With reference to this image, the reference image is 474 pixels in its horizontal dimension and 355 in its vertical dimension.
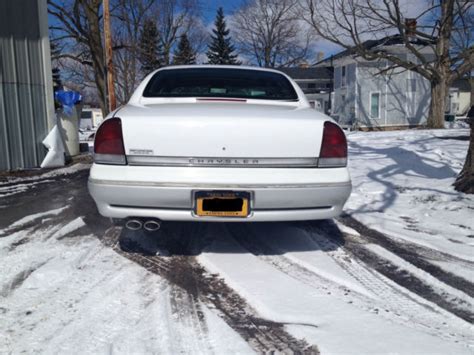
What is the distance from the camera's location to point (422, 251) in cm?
346

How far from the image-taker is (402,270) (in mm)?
3023

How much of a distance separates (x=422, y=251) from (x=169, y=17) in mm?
37623

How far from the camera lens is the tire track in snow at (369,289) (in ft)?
7.44

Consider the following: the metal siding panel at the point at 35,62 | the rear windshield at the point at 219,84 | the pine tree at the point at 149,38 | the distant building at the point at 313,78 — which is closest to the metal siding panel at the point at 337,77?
the distant building at the point at 313,78

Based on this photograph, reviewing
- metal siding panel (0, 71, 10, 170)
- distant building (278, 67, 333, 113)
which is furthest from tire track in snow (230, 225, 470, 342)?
distant building (278, 67, 333, 113)

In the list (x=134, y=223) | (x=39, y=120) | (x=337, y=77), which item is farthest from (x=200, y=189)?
(x=337, y=77)

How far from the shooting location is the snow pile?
3854 millimetres

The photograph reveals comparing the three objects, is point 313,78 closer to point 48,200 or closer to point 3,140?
point 3,140

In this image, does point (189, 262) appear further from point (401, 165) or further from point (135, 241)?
point (401, 165)

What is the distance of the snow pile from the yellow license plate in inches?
74.9

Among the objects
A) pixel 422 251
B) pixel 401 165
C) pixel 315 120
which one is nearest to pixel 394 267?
pixel 422 251

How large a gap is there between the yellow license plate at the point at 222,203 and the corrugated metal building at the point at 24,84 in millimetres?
6423

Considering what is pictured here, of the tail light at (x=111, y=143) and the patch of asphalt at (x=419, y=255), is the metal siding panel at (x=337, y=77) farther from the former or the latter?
the tail light at (x=111, y=143)

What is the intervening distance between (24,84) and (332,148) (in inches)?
288
